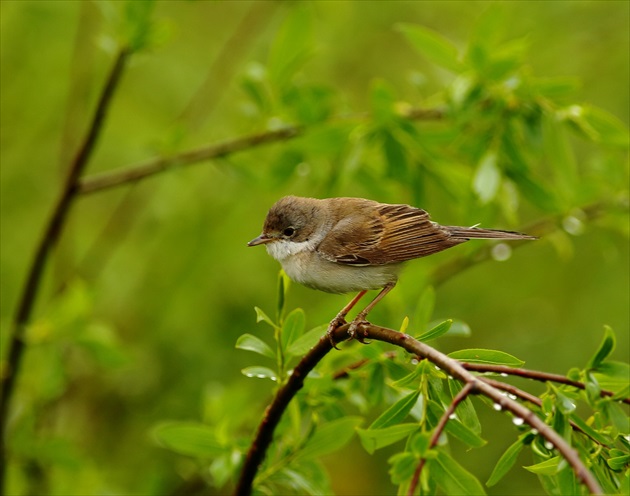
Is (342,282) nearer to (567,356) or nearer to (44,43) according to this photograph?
(567,356)

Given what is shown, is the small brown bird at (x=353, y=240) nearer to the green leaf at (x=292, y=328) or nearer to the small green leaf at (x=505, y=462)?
the green leaf at (x=292, y=328)

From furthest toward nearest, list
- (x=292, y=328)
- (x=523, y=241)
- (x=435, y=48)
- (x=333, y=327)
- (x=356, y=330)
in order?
(x=523, y=241) → (x=435, y=48) → (x=333, y=327) → (x=356, y=330) → (x=292, y=328)

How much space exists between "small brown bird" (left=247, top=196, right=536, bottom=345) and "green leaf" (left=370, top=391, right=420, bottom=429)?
2.93 feet

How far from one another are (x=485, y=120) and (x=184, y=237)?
2358 mm

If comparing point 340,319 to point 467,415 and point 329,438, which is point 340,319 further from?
point 467,415

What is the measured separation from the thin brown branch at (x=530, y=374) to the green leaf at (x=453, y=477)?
0.77ft

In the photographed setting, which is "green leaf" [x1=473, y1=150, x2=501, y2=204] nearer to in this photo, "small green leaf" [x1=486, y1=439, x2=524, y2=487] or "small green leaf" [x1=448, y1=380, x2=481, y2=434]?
"small green leaf" [x1=448, y1=380, x2=481, y2=434]

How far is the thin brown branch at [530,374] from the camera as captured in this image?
1.97 m

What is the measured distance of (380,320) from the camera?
3.72m

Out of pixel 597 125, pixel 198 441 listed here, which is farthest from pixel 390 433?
pixel 597 125

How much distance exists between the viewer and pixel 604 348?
2070mm

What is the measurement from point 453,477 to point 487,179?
174 cm

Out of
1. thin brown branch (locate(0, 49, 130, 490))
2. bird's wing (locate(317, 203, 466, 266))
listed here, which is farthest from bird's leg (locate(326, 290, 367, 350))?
thin brown branch (locate(0, 49, 130, 490))

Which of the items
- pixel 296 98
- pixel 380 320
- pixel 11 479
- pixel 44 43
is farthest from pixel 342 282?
pixel 44 43
